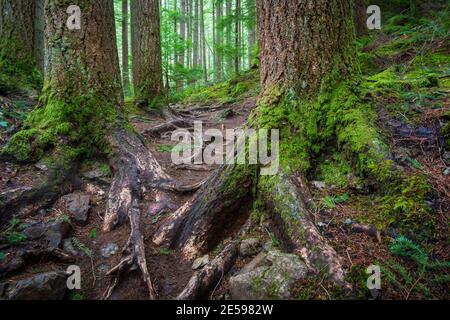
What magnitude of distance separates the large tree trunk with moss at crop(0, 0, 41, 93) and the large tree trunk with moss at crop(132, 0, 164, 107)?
2.57 metres

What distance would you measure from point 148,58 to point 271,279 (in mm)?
7691

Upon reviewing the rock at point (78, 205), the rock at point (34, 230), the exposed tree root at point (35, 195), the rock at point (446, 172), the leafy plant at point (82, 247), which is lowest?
the leafy plant at point (82, 247)

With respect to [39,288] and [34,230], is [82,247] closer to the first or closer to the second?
[34,230]

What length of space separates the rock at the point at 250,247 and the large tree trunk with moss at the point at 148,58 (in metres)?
6.47

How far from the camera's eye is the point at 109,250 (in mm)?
3154

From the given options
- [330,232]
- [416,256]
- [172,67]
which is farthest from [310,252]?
[172,67]

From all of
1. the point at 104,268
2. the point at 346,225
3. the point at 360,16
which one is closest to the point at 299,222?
the point at 346,225

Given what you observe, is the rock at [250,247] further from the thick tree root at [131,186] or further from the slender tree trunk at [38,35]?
the slender tree trunk at [38,35]

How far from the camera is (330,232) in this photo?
8.50ft

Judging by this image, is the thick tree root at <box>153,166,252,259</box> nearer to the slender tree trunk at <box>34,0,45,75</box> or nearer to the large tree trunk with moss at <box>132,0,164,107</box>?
the large tree trunk with moss at <box>132,0,164,107</box>

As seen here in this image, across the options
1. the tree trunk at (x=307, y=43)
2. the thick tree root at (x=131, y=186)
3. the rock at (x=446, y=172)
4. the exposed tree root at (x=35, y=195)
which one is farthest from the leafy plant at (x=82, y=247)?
the rock at (x=446, y=172)

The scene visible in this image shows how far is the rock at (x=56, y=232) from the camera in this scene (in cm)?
306

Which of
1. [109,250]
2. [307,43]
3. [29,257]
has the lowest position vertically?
[109,250]
